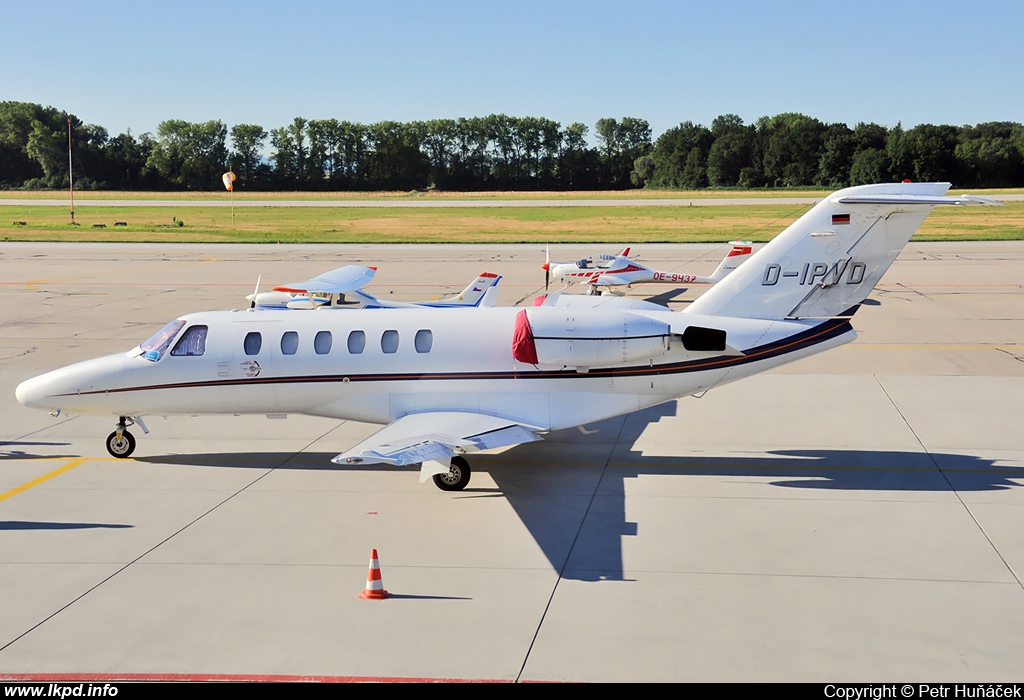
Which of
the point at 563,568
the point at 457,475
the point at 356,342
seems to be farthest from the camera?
the point at 356,342

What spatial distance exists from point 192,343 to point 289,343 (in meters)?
1.70

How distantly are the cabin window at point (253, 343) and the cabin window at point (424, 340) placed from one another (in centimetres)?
265

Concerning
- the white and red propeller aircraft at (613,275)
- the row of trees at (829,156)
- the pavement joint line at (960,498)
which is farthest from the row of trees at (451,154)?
the pavement joint line at (960,498)

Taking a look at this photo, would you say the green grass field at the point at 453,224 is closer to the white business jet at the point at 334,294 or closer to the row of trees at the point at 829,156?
the row of trees at the point at 829,156

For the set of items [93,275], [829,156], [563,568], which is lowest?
[563,568]

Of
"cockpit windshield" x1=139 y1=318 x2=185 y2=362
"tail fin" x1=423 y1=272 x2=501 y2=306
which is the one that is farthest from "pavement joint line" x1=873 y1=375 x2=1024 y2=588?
"cockpit windshield" x1=139 y1=318 x2=185 y2=362

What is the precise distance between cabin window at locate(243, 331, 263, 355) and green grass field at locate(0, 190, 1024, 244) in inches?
1928

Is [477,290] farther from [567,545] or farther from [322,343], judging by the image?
[567,545]

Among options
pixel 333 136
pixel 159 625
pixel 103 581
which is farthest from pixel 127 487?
pixel 333 136

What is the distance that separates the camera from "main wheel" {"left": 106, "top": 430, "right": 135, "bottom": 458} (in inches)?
623

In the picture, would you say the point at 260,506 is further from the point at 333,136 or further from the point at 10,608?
the point at 333,136

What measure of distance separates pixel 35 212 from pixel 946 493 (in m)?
106

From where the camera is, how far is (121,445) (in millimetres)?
15844

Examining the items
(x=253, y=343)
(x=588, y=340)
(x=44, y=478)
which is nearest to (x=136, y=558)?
(x=44, y=478)
